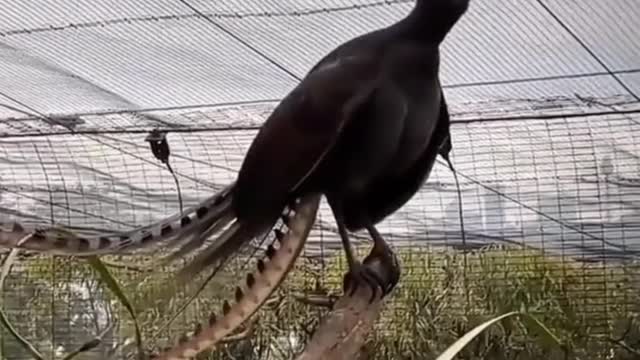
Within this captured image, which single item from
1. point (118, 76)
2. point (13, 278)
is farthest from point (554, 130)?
point (13, 278)

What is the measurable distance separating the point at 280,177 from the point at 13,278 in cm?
108

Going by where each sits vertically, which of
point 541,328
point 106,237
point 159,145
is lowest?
point 541,328

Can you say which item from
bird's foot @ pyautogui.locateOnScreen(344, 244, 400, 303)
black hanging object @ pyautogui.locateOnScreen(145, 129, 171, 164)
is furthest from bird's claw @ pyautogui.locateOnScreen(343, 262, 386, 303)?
black hanging object @ pyautogui.locateOnScreen(145, 129, 171, 164)

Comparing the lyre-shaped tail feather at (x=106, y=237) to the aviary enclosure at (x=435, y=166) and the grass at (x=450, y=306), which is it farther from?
the grass at (x=450, y=306)

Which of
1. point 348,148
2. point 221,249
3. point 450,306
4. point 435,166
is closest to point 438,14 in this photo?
point 348,148

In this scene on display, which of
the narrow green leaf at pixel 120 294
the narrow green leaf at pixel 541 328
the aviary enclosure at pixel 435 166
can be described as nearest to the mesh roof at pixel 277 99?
the aviary enclosure at pixel 435 166

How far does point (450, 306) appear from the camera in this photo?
1.82 m

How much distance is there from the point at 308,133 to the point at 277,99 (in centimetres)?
113

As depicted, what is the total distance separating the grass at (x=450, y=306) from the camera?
1.70m

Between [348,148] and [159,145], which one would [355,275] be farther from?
[159,145]

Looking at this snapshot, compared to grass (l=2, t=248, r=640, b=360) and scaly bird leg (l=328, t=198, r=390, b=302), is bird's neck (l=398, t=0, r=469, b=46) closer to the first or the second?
scaly bird leg (l=328, t=198, r=390, b=302)

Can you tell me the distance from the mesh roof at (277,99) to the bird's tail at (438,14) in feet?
2.36

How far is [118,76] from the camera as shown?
1.91 meters

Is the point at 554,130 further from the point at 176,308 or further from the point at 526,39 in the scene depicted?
the point at 176,308
